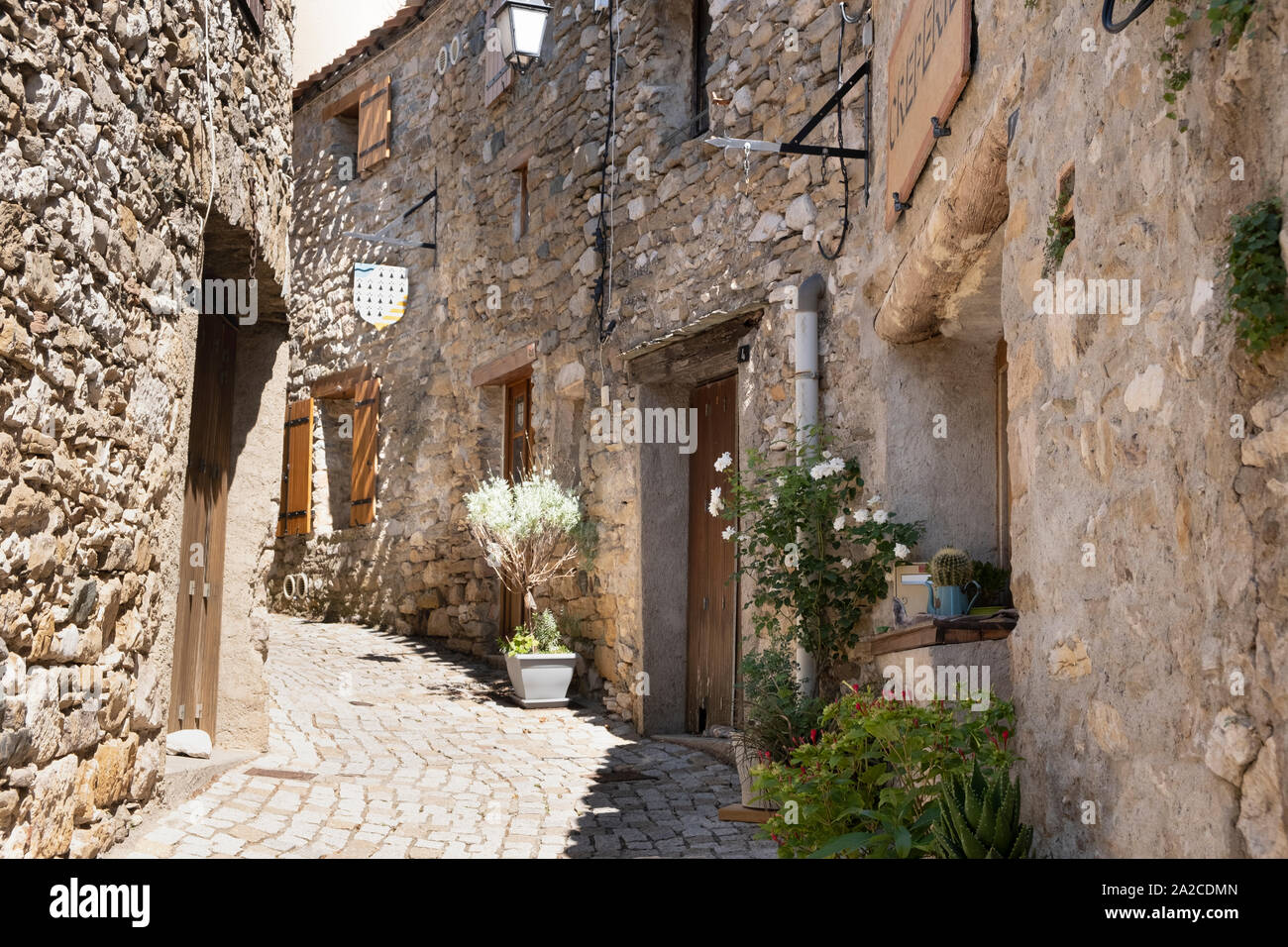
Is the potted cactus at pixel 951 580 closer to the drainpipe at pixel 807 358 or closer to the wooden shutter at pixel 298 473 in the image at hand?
the drainpipe at pixel 807 358

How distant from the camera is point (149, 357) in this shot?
3.73 m

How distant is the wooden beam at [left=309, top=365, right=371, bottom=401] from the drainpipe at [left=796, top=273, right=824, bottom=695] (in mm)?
→ 6108

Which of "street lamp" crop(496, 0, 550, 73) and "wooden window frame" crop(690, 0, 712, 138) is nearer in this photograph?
"wooden window frame" crop(690, 0, 712, 138)

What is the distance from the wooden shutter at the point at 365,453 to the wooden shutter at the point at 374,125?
2.28m

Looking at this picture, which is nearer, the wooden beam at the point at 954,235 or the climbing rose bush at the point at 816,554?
the wooden beam at the point at 954,235

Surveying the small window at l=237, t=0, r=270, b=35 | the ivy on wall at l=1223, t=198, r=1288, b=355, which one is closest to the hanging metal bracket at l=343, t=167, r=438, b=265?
the small window at l=237, t=0, r=270, b=35

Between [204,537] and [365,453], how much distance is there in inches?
212

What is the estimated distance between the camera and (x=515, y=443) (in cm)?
902

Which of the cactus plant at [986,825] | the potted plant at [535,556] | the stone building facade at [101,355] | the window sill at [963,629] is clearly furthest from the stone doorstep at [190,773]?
the cactus plant at [986,825]

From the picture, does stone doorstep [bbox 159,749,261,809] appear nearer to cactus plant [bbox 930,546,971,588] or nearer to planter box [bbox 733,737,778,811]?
planter box [bbox 733,737,778,811]

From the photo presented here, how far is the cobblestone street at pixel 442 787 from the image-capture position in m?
3.96

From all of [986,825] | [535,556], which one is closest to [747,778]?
[986,825]

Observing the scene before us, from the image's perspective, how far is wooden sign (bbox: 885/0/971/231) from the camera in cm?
329

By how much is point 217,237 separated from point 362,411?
19.5 ft
